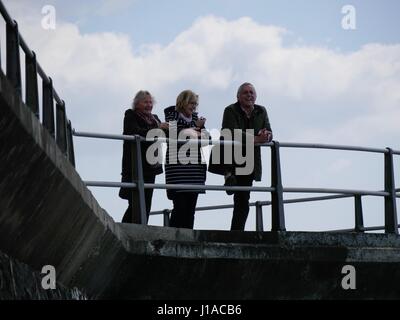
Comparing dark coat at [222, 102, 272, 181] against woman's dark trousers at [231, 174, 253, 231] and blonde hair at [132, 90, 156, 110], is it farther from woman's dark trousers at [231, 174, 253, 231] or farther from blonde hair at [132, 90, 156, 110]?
blonde hair at [132, 90, 156, 110]

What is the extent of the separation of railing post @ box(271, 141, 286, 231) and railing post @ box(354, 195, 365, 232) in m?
2.84

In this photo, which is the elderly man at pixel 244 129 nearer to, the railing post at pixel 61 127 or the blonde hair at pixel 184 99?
the blonde hair at pixel 184 99

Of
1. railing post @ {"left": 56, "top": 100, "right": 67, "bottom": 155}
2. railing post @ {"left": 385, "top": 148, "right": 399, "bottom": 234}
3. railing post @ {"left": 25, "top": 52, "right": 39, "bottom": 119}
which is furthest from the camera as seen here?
railing post @ {"left": 385, "top": 148, "right": 399, "bottom": 234}

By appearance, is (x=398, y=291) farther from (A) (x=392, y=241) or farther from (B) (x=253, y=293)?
(B) (x=253, y=293)

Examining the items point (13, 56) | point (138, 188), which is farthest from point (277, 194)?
point (13, 56)

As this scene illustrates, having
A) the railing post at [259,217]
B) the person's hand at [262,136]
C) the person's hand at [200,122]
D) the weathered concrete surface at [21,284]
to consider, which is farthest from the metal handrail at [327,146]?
the weathered concrete surface at [21,284]

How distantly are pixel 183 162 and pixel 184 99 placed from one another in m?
0.63

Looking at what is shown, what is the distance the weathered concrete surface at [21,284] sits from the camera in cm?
901

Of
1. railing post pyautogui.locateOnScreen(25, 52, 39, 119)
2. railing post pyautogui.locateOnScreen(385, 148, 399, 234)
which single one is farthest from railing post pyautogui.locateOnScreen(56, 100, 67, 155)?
railing post pyautogui.locateOnScreen(385, 148, 399, 234)

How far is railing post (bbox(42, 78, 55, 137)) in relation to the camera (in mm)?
10508

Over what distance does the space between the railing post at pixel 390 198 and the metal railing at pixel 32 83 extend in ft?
18.4

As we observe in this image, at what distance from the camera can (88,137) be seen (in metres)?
13.6

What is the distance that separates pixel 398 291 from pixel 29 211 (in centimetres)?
745

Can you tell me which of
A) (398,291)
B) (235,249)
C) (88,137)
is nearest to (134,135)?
(88,137)
